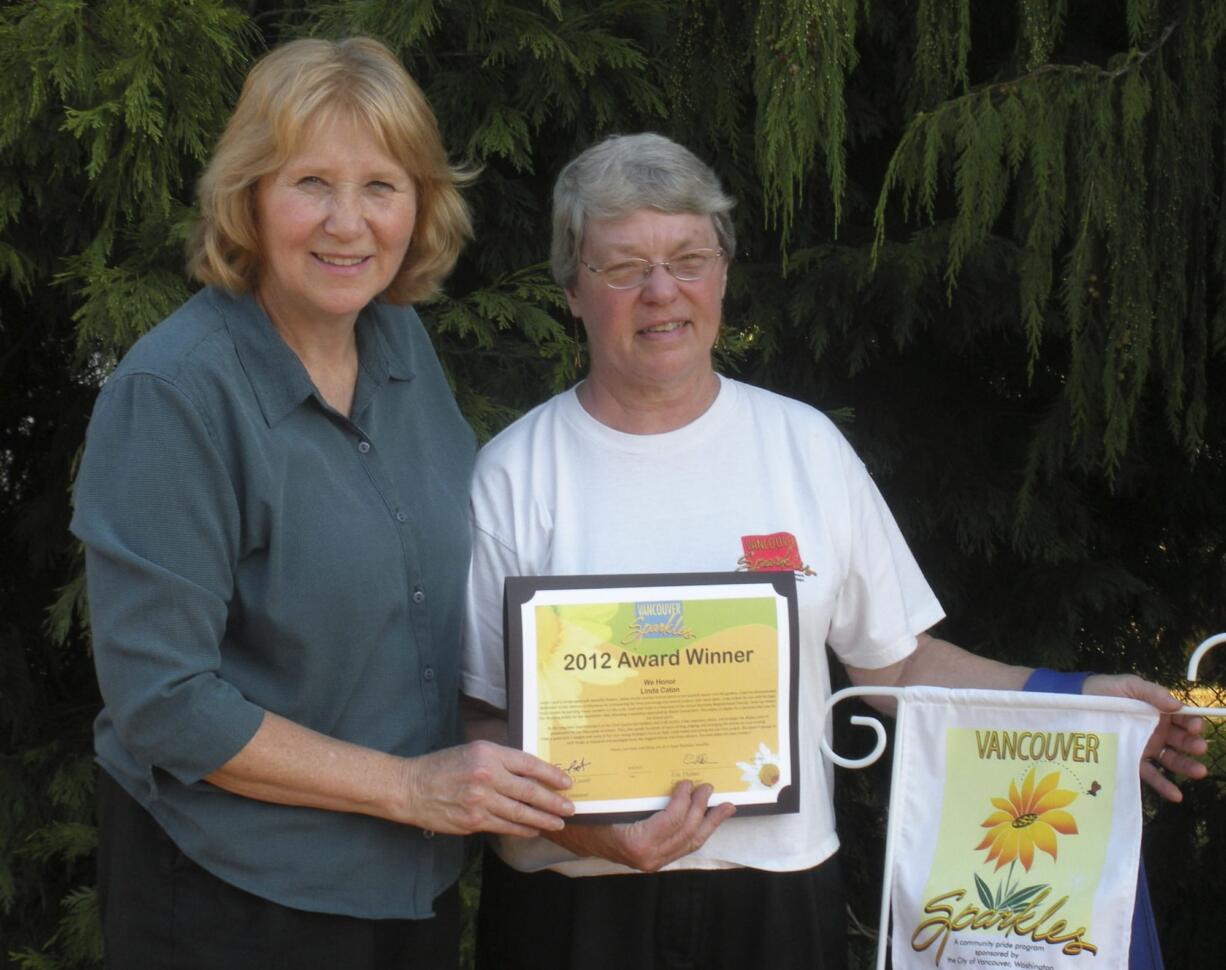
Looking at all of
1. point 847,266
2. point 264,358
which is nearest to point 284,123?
point 264,358

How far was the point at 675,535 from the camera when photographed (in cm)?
210

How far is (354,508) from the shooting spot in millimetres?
1902

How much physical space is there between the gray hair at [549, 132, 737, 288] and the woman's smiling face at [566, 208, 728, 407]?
2 cm

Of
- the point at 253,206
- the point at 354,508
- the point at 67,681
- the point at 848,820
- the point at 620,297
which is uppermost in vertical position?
the point at 253,206

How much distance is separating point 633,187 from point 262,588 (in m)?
0.90

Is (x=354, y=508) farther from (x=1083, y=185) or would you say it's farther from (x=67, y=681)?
(x=67, y=681)

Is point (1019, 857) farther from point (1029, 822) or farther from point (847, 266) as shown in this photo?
point (847, 266)

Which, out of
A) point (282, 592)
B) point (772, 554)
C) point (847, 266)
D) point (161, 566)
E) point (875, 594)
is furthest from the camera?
point (847, 266)

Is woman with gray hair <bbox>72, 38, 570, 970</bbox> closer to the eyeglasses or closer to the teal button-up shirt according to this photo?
the teal button-up shirt

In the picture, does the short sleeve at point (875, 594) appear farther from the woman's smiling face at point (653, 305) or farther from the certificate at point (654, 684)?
the woman's smiling face at point (653, 305)

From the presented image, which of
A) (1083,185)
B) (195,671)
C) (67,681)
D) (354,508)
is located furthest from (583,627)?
(67,681)

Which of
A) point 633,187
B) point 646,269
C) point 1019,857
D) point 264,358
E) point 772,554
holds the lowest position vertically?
point 1019,857

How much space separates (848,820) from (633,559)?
1.90 m

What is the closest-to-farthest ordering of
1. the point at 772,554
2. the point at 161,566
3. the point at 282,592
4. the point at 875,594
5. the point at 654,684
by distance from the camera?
the point at 161,566, the point at 282,592, the point at 654,684, the point at 772,554, the point at 875,594
